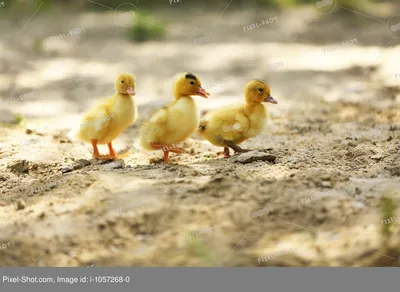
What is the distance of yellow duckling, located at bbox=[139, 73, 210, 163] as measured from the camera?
395 centimetres

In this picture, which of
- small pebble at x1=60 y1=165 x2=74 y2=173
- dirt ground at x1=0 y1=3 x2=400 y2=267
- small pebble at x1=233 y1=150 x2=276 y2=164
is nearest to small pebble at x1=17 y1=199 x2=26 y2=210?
dirt ground at x1=0 y1=3 x2=400 y2=267

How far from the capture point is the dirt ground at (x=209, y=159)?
290 centimetres

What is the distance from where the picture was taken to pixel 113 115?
4.07 metres

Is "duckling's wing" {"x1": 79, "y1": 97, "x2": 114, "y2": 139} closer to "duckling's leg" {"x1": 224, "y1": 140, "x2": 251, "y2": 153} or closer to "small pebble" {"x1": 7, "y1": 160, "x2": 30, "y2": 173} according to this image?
"small pebble" {"x1": 7, "y1": 160, "x2": 30, "y2": 173}

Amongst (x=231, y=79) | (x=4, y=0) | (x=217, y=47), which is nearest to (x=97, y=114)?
(x=231, y=79)

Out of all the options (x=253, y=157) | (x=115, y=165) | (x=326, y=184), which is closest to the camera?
(x=326, y=184)

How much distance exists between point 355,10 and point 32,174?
5.19 metres

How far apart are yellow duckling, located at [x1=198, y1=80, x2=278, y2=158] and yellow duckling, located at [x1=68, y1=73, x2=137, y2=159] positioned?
48cm

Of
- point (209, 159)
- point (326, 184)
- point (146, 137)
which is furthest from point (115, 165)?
point (326, 184)

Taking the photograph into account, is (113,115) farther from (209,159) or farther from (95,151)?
(209,159)

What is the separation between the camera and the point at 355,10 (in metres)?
7.97

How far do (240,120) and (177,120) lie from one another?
1.32 feet

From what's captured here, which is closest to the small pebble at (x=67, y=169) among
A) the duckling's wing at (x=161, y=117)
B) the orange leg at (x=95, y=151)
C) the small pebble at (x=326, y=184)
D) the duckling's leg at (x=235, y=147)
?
the orange leg at (x=95, y=151)

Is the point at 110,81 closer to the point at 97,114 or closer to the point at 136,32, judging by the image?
the point at 136,32
